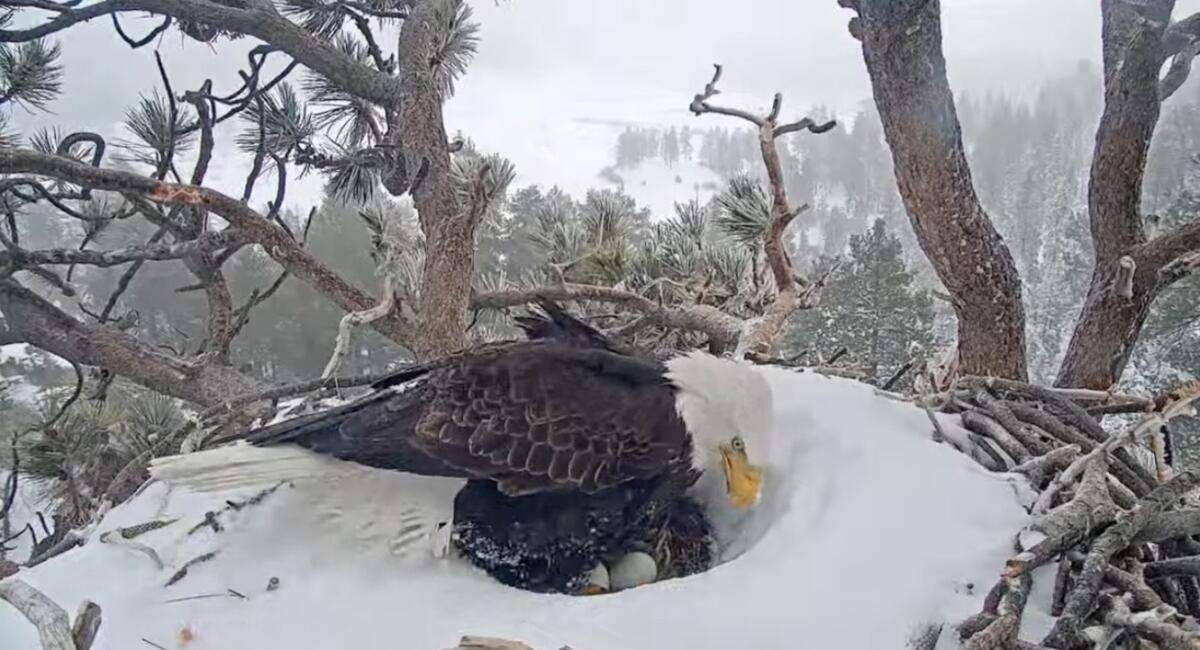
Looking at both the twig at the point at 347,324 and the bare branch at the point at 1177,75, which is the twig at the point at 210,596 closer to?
the twig at the point at 347,324

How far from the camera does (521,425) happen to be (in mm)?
1074

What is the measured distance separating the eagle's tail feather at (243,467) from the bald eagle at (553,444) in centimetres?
2

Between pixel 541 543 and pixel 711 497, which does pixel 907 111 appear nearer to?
pixel 711 497

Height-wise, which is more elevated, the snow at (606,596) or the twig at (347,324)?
the twig at (347,324)

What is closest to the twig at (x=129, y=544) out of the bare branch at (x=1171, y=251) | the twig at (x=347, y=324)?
the twig at (x=347, y=324)

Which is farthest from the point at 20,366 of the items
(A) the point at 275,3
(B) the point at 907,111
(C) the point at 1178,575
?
(C) the point at 1178,575

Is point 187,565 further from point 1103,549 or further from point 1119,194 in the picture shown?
point 1119,194

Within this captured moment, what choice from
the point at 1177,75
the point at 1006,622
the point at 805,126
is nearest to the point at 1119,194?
the point at 1177,75

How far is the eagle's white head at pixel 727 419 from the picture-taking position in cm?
116

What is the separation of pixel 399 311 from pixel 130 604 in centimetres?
128

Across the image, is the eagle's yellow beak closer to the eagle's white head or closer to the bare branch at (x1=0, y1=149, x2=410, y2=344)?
the eagle's white head

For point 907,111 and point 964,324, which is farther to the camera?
point 964,324

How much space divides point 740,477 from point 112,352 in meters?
2.00

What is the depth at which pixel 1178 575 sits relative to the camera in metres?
0.87
